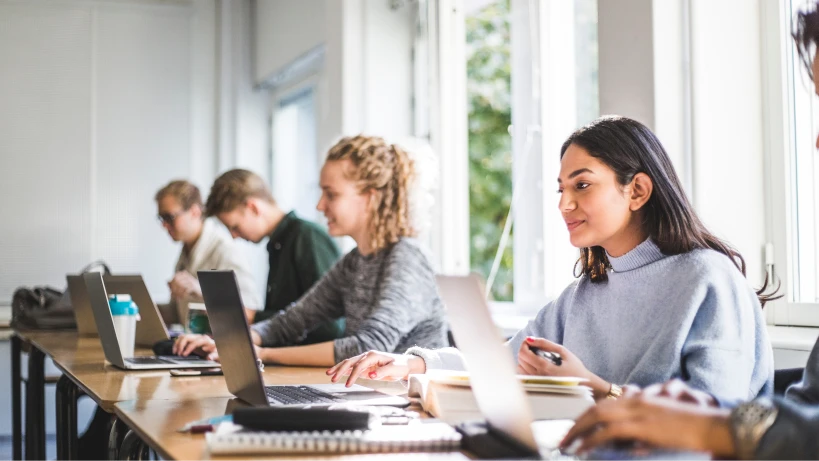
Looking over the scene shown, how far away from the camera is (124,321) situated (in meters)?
2.48

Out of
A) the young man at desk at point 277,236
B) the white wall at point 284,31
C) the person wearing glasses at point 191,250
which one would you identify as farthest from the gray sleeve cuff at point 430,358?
the white wall at point 284,31

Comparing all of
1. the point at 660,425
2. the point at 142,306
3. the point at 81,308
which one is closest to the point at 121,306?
the point at 142,306

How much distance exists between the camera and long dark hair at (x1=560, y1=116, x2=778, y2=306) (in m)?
1.60

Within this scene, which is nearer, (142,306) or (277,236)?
(142,306)

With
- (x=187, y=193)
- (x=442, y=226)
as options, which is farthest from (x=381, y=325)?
(x=187, y=193)

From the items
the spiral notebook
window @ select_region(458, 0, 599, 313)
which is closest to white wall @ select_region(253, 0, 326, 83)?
window @ select_region(458, 0, 599, 313)

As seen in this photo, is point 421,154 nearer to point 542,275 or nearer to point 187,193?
point 542,275

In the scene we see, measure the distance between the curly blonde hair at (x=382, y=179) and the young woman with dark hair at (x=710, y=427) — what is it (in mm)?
1568

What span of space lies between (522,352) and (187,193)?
294 cm

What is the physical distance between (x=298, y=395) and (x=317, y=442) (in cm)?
50

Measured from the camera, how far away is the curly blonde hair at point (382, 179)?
256 centimetres

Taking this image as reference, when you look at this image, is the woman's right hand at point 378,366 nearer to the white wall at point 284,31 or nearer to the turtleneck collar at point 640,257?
the turtleneck collar at point 640,257

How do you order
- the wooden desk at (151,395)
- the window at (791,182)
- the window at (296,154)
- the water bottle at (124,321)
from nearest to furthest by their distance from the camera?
the wooden desk at (151,395)
the window at (791,182)
the water bottle at (124,321)
the window at (296,154)

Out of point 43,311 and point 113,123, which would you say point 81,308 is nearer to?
point 43,311
